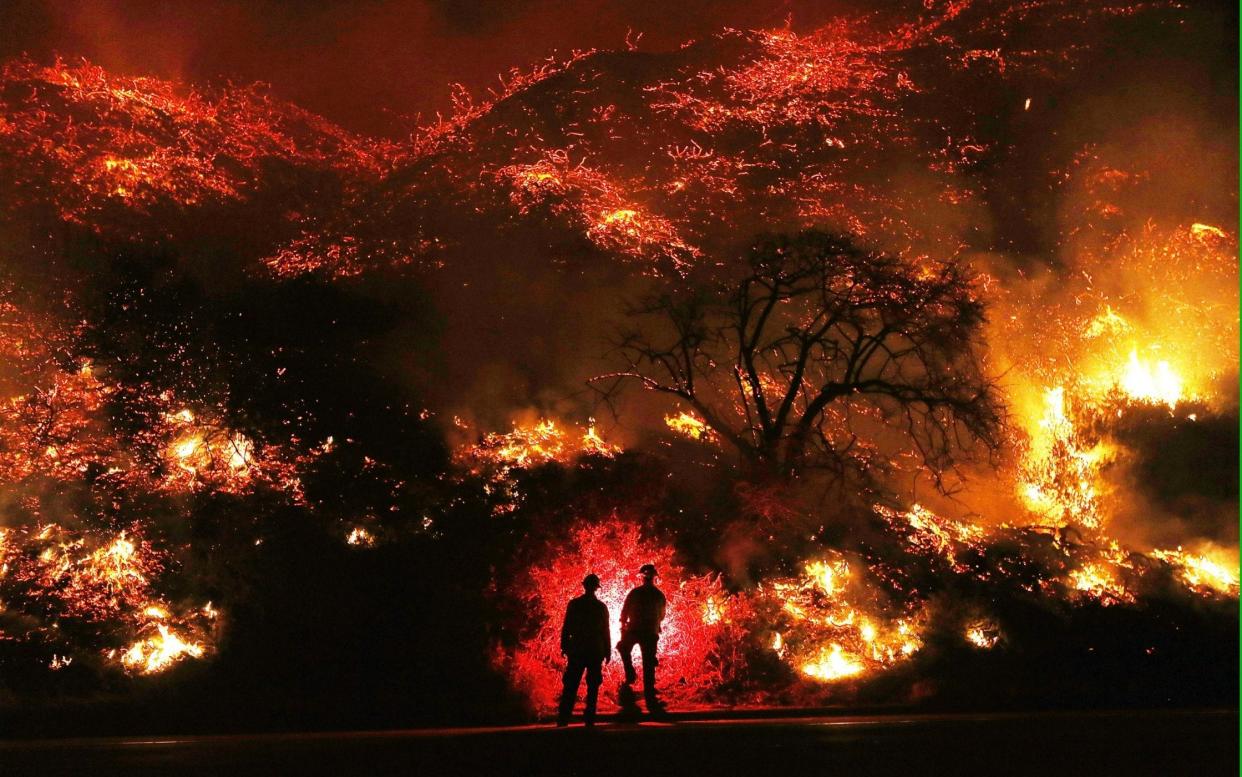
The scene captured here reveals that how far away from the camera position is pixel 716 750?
36.9ft

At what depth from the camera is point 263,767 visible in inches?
412

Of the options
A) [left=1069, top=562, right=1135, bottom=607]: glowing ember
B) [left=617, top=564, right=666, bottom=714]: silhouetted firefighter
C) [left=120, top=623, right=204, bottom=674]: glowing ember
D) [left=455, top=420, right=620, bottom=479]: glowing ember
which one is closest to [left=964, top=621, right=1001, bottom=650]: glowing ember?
[left=1069, top=562, right=1135, bottom=607]: glowing ember

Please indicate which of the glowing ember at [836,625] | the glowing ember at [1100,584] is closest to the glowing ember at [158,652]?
the glowing ember at [836,625]

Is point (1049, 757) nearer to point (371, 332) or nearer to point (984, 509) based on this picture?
point (371, 332)

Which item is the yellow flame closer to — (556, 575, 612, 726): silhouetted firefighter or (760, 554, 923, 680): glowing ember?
(760, 554, 923, 680): glowing ember

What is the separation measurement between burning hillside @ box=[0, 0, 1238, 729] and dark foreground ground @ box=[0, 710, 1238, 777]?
9.19 ft

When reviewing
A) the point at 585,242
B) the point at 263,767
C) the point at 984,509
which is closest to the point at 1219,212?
the point at 984,509

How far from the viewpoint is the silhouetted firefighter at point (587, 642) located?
13.4m

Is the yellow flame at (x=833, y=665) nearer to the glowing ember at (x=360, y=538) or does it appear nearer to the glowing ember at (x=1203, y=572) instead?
the glowing ember at (x=360, y=538)

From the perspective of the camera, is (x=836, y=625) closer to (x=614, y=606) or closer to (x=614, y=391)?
(x=614, y=606)

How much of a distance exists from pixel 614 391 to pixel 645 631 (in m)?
10.0

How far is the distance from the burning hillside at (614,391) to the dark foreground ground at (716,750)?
9.19 ft

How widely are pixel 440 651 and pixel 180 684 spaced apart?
3468 mm

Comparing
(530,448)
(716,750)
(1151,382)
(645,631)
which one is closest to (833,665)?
(645,631)
